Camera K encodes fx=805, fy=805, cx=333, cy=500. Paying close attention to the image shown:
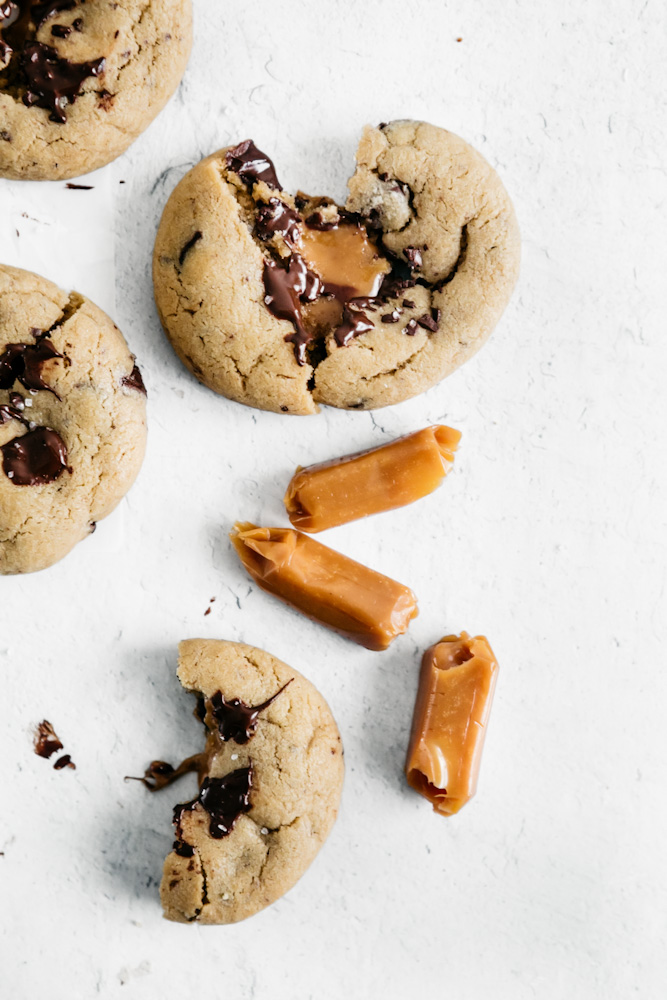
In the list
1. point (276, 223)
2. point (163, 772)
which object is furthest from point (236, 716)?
point (276, 223)

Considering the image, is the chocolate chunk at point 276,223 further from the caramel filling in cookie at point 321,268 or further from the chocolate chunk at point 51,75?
the chocolate chunk at point 51,75

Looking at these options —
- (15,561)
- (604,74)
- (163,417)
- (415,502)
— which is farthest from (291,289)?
(604,74)

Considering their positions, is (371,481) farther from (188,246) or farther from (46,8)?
(46,8)

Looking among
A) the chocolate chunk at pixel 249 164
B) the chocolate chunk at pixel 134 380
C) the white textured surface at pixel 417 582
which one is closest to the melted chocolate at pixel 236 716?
the white textured surface at pixel 417 582

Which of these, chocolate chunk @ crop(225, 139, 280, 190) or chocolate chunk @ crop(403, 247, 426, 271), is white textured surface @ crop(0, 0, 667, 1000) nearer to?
chocolate chunk @ crop(225, 139, 280, 190)

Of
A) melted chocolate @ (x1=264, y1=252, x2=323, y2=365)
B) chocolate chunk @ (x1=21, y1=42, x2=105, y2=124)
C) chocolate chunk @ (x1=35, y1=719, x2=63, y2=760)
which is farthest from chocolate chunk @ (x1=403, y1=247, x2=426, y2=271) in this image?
chocolate chunk @ (x1=35, y1=719, x2=63, y2=760)
